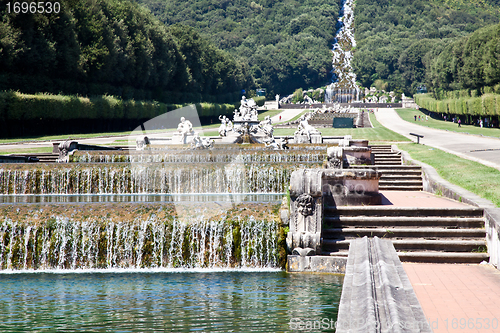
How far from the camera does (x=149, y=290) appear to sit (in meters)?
10.0

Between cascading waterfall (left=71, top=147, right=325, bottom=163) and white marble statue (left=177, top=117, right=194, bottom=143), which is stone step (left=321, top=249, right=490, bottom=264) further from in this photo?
white marble statue (left=177, top=117, right=194, bottom=143)

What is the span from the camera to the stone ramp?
4789mm

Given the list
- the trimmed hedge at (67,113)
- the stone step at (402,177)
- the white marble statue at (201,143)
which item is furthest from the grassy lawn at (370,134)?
the stone step at (402,177)

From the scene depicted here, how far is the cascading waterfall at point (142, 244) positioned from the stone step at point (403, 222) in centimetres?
158

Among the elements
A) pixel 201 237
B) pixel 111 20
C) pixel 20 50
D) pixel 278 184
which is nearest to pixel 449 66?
pixel 111 20

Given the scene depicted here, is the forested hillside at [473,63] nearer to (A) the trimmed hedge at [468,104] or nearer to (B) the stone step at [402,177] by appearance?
(A) the trimmed hedge at [468,104]

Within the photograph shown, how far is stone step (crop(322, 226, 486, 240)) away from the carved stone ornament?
934 millimetres

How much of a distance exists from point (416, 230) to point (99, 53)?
51335mm

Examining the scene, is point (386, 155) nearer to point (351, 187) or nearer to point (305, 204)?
point (351, 187)

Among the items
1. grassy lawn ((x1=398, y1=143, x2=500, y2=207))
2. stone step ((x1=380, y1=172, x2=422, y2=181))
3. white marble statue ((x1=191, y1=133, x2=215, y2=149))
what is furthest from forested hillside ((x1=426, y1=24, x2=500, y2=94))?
stone step ((x1=380, y1=172, x2=422, y2=181))

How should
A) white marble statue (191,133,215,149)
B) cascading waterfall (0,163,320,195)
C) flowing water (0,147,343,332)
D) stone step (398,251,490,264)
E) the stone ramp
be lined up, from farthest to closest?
1. white marble statue (191,133,215,149)
2. cascading waterfall (0,163,320,195)
3. stone step (398,251,490,264)
4. flowing water (0,147,343,332)
5. the stone ramp

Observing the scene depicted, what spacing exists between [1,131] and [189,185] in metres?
30.4

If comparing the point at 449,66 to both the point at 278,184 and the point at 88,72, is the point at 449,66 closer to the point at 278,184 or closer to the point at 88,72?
the point at 88,72

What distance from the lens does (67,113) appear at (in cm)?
5228
